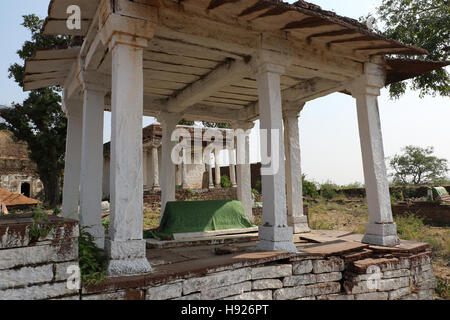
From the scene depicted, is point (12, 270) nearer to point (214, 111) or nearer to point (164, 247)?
point (164, 247)

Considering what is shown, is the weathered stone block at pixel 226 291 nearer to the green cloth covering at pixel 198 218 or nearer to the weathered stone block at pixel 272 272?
the weathered stone block at pixel 272 272

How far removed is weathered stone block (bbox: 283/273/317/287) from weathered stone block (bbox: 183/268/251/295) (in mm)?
613

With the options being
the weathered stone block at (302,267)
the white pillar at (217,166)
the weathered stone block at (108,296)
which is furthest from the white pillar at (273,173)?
the white pillar at (217,166)

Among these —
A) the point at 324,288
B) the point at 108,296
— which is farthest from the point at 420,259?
the point at 108,296

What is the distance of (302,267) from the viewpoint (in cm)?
423

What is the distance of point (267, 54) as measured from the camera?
15.3ft

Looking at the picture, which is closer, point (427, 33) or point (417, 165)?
point (427, 33)

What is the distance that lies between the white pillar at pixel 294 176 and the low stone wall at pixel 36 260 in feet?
17.4

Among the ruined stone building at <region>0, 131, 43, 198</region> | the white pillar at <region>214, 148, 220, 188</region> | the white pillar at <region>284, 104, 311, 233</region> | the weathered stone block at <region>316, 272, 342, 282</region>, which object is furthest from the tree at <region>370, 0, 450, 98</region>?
the ruined stone building at <region>0, 131, 43, 198</region>

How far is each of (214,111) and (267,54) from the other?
3.76m

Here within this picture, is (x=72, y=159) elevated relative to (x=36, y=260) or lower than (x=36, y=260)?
elevated

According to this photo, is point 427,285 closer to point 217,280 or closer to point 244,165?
point 217,280

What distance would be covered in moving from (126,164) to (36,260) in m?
1.27

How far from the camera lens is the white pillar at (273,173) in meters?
4.38
